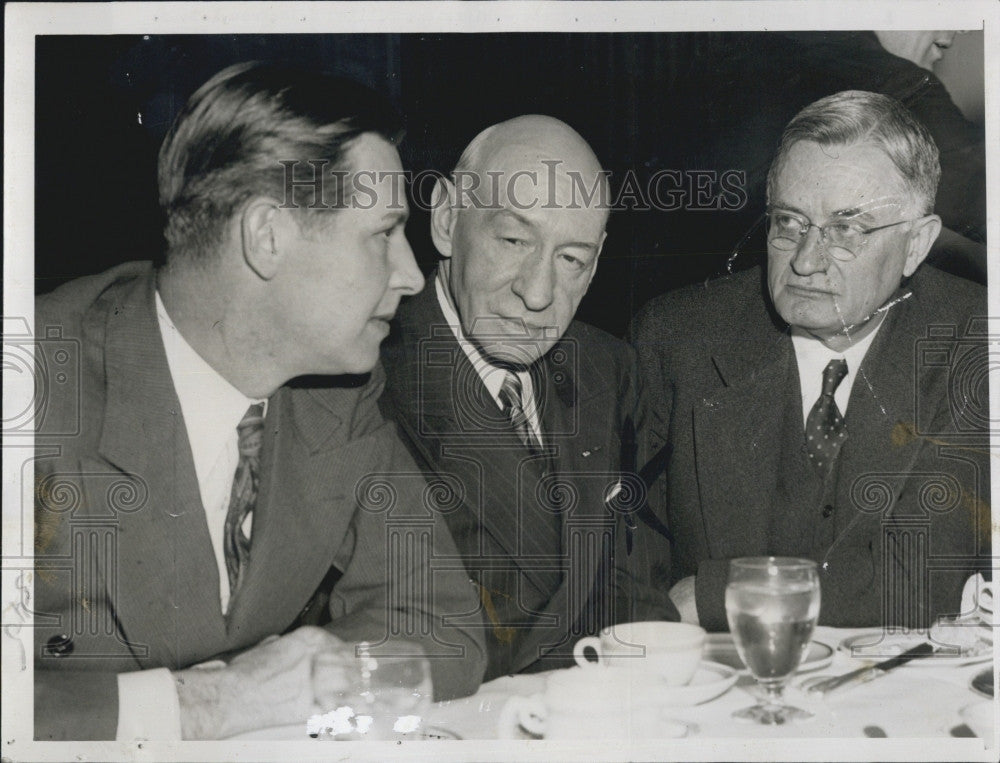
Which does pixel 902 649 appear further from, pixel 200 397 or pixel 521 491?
pixel 200 397

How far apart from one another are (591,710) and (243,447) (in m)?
0.87

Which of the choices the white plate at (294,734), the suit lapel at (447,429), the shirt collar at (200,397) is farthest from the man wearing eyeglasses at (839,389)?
the shirt collar at (200,397)

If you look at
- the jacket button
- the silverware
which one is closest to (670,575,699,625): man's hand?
the silverware

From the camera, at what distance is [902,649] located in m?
2.12

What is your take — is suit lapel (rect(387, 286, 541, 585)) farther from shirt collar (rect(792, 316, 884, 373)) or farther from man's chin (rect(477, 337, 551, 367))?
shirt collar (rect(792, 316, 884, 373))

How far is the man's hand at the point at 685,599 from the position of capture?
2.14 metres

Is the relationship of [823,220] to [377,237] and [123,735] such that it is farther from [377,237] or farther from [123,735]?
[123,735]

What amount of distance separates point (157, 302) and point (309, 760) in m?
0.96

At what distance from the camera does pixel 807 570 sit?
1.96m

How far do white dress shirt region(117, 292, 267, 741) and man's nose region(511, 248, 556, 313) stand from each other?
0.58 m

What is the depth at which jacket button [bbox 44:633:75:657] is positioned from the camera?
2.14 meters

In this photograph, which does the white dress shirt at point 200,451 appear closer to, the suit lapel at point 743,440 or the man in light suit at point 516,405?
the man in light suit at point 516,405

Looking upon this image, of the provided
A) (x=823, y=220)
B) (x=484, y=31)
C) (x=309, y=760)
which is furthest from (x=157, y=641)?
(x=823, y=220)

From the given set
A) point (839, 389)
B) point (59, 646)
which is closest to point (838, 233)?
point (839, 389)
